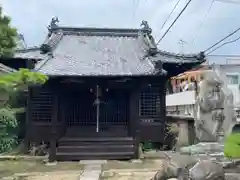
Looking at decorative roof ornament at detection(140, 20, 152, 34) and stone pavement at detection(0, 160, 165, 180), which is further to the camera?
decorative roof ornament at detection(140, 20, 152, 34)

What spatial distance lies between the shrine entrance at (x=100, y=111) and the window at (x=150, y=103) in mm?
668

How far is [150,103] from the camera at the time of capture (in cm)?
1167

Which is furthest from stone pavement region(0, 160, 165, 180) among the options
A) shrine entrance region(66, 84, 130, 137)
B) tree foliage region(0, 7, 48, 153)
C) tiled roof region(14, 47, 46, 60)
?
tiled roof region(14, 47, 46, 60)

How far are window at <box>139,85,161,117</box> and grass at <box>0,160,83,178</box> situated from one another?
318 centimetres

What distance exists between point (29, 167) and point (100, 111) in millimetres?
3556

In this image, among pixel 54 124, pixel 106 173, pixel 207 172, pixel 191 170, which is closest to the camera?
pixel 207 172

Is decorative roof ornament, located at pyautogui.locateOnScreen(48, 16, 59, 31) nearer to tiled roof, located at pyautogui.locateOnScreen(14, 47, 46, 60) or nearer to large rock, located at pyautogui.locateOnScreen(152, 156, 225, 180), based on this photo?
tiled roof, located at pyautogui.locateOnScreen(14, 47, 46, 60)

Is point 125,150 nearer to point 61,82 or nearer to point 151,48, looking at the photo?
point 61,82

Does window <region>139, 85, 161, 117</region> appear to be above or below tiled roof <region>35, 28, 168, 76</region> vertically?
below

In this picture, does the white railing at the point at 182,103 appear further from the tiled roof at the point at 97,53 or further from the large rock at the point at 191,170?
the large rock at the point at 191,170

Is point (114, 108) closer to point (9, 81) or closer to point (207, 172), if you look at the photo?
point (9, 81)

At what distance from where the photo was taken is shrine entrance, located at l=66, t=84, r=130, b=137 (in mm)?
11859

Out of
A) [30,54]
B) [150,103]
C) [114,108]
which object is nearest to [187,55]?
[150,103]

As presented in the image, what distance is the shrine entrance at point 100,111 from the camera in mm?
11859
